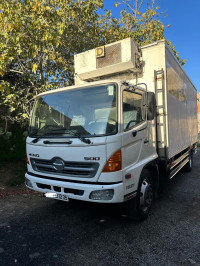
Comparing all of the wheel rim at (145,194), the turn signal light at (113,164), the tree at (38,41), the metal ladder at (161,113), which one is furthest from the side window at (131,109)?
the tree at (38,41)

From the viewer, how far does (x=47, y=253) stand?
272cm

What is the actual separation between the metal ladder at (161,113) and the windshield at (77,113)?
4.31 feet

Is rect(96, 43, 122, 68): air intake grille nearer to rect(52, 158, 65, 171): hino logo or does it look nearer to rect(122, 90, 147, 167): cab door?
rect(122, 90, 147, 167): cab door

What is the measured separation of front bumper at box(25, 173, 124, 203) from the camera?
2.85 m

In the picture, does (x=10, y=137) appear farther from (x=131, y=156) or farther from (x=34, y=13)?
(x=131, y=156)

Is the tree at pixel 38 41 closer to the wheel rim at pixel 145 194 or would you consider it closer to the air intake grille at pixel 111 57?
the air intake grille at pixel 111 57

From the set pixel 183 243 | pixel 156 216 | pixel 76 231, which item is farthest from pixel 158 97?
pixel 76 231

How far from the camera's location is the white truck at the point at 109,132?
2902 mm

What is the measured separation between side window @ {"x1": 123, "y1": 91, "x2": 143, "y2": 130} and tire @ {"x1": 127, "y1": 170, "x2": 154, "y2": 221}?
947 mm

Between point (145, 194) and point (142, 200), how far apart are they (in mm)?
138

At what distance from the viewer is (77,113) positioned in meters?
3.34

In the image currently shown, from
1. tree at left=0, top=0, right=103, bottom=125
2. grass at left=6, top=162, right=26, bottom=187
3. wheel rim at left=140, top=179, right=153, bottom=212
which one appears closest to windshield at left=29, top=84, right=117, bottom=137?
wheel rim at left=140, top=179, right=153, bottom=212

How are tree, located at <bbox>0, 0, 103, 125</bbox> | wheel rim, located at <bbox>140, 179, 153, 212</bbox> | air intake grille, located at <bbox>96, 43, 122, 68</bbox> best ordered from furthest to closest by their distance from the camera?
tree, located at <bbox>0, 0, 103, 125</bbox>, air intake grille, located at <bbox>96, 43, 122, 68</bbox>, wheel rim, located at <bbox>140, 179, 153, 212</bbox>

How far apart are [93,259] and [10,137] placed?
20.2ft
